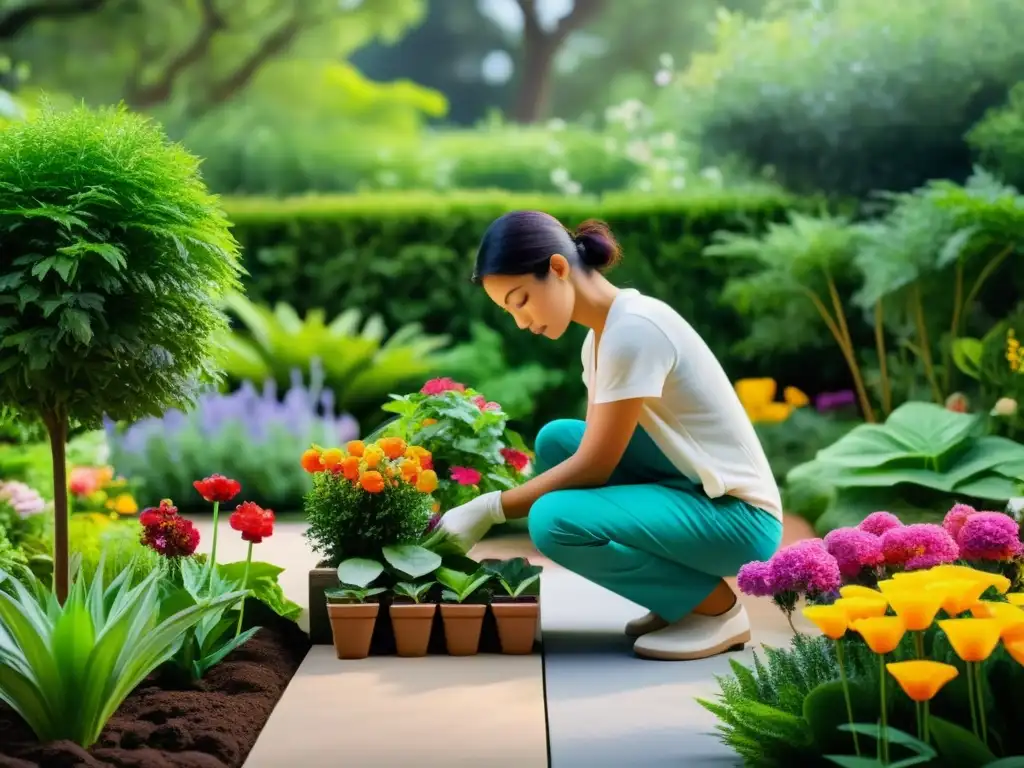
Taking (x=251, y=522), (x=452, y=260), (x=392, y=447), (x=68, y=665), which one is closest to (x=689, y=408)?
(x=392, y=447)

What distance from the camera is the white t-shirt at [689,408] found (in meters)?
3.67

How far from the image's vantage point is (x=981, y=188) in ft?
22.1

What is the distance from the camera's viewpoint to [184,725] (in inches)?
116

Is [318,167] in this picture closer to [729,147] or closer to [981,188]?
[729,147]

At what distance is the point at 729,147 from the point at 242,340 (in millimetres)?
3330

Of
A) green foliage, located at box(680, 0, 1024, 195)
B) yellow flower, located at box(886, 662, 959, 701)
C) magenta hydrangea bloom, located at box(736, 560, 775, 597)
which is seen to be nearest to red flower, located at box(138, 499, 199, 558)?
magenta hydrangea bloom, located at box(736, 560, 775, 597)

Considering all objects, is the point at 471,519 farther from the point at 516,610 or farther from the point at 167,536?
the point at 167,536

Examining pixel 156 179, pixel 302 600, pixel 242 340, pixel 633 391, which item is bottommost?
pixel 302 600

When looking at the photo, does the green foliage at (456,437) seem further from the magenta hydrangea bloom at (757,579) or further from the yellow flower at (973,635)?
the yellow flower at (973,635)

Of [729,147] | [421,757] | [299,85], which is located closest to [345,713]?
[421,757]

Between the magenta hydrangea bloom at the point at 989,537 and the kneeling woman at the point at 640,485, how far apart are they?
78 cm

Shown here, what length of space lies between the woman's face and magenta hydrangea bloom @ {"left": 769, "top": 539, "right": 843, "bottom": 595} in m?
1.04

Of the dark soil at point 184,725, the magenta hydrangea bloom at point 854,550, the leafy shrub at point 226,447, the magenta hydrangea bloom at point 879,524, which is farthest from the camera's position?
the leafy shrub at point 226,447

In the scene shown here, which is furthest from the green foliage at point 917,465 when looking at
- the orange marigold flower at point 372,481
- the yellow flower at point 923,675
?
the yellow flower at point 923,675
